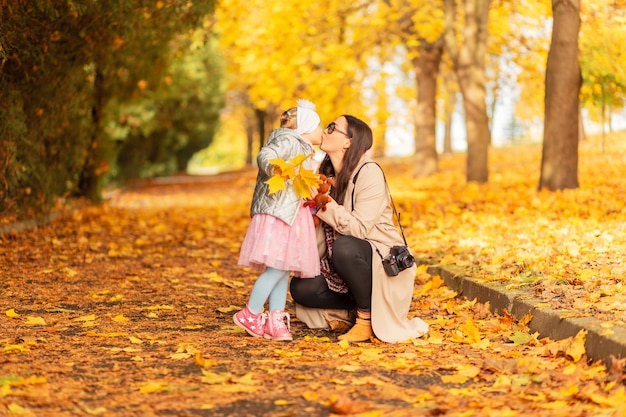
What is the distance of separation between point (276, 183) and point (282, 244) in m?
0.48

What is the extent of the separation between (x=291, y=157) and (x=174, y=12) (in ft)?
25.1

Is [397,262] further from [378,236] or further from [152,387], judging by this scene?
[152,387]

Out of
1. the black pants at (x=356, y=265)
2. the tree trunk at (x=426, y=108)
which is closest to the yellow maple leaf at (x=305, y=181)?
the black pants at (x=356, y=265)

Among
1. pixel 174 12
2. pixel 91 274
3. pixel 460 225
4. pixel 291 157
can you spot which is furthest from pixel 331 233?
pixel 174 12

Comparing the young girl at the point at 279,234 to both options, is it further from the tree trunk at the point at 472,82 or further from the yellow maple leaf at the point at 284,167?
the tree trunk at the point at 472,82

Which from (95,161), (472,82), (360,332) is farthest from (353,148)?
(95,161)

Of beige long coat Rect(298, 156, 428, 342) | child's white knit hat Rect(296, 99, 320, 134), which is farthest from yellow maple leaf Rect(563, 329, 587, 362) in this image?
child's white knit hat Rect(296, 99, 320, 134)

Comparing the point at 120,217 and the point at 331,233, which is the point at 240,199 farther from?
the point at 331,233

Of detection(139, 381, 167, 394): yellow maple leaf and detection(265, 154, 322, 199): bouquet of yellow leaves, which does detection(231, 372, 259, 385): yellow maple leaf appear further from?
detection(265, 154, 322, 199): bouquet of yellow leaves

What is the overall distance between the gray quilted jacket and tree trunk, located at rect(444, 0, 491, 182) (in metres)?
13.1

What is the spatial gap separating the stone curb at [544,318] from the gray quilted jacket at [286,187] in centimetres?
179

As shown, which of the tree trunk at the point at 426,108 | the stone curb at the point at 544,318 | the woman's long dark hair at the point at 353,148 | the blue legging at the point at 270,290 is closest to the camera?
the stone curb at the point at 544,318

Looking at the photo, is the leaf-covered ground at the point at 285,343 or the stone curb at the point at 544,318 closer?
the leaf-covered ground at the point at 285,343

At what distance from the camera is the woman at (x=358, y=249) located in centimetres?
590
